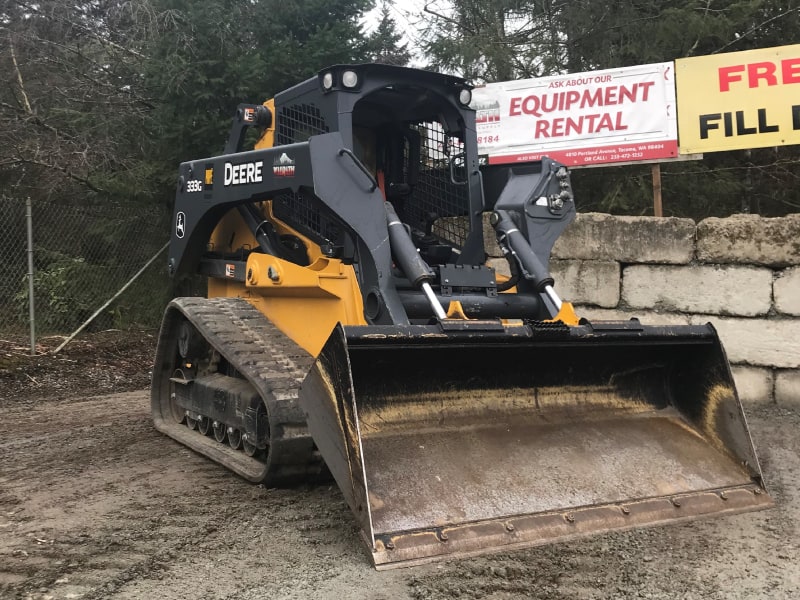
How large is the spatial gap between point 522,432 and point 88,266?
7712mm

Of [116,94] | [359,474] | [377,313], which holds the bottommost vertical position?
[359,474]


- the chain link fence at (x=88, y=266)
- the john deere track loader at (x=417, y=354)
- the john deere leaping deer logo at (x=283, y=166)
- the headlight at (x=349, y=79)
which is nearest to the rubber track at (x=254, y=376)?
the john deere track loader at (x=417, y=354)

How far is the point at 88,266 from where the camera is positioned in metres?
10.0

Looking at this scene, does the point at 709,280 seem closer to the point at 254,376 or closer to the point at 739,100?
the point at 739,100

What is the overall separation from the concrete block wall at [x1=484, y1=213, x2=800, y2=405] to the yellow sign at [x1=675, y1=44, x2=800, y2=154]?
875mm

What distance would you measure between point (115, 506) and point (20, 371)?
15.6ft

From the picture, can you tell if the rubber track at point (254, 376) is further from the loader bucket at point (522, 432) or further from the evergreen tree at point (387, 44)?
the evergreen tree at point (387, 44)

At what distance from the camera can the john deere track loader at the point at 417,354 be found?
3.41 metres

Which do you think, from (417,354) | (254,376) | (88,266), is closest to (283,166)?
(254,376)

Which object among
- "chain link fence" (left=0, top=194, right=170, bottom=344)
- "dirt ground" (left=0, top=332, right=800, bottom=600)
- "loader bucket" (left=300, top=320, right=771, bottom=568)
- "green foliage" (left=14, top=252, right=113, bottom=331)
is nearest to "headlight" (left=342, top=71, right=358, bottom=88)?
"loader bucket" (left=300, top=320, right=771, bottom=568)

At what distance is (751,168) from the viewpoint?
902 cm

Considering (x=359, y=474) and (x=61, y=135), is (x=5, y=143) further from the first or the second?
(x=359, y=474)

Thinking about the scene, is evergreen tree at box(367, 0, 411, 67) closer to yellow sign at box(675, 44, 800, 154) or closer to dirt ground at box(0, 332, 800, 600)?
yellow sign at box(675, 44, 800, 154)

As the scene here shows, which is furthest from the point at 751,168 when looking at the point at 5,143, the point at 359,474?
Answer: the point at 5,143
